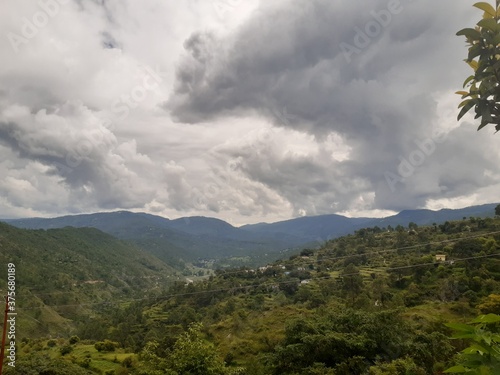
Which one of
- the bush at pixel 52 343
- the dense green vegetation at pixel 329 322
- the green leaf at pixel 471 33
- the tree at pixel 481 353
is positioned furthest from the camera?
the bush at pixel 52 343

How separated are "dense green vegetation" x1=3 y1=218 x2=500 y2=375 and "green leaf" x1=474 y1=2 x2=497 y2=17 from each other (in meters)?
4.21

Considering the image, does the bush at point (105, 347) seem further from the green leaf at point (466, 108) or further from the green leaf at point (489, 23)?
the green leaf at point (489, 23)

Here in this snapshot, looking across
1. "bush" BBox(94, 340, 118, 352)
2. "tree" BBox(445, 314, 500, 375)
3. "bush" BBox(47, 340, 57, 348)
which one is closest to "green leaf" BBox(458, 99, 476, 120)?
"tree" BBox(445, 314, 500, 375)

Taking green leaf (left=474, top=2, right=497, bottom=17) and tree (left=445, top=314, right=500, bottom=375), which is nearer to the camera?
tree (left=445, top=314, right=500, bottom=375)

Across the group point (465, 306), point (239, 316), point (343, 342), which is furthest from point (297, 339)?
point (239, 316)

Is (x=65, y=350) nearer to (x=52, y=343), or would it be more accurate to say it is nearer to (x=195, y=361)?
(x=52, y=343)

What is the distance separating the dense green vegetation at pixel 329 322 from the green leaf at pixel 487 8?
4210 mm

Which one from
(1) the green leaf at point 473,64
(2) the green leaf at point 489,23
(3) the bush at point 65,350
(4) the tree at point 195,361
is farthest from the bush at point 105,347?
(2) the green leaf at point 489,23

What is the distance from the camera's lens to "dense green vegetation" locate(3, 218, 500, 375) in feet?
81.7

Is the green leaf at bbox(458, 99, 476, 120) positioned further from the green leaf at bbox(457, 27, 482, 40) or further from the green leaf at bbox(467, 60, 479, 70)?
the green leaf at bbox(457, 27, 482, 40)

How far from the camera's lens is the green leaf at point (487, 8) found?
4395mm

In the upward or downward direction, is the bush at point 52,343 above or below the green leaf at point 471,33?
below

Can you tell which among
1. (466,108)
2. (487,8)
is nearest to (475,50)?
(487,8)

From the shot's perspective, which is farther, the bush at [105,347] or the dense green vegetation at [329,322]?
the bush at [105,347]
